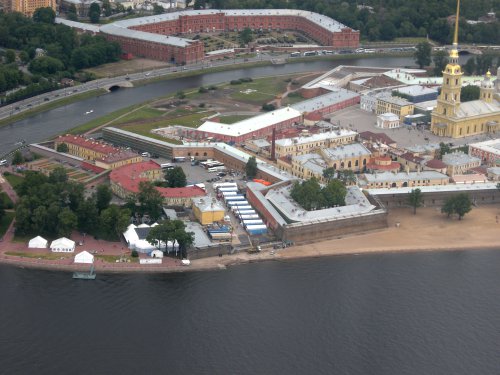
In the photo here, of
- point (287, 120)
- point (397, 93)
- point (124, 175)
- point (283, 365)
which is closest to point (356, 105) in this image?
point (397, 93)

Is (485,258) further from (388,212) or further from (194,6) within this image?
(194,6)

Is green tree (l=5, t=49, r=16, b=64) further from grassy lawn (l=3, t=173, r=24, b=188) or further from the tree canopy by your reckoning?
the tree canopy

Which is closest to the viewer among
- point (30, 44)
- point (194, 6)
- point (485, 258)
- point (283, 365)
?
point (283, 365)

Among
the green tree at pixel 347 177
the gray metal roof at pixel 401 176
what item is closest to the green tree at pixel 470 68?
the gray metal roof at pixel 401 176

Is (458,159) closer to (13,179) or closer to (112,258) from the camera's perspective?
(112,258)

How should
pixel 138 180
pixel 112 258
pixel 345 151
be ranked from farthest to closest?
pixel 345 151
pixel 138 180
pixel 112 258

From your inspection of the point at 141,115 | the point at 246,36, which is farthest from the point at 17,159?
the point at 246,36
